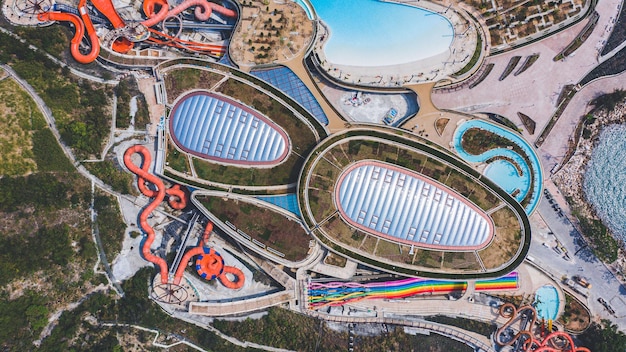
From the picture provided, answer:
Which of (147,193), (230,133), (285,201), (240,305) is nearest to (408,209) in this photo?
(285,201)

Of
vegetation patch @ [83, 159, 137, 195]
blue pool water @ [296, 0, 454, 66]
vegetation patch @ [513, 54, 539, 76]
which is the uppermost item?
vegetation patch @ [513, 54, 539, 76]

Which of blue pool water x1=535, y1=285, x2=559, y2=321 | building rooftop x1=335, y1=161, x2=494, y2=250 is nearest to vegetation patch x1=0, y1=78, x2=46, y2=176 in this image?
building rooftop x1=335, y1=161, x2=494, y2=250

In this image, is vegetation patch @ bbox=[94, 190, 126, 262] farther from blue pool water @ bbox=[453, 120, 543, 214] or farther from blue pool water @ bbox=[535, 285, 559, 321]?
blue pool water @ bbox=[535, 285, 559, 321]

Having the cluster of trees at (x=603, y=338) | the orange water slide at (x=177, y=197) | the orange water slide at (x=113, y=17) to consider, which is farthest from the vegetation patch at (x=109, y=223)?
the cluster of trees at (x=603, y=338)

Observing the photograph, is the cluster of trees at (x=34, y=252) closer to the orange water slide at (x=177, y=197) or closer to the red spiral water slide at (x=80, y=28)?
the orange water slide at (x=177, y=197)

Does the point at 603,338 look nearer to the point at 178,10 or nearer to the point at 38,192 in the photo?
the point at 178,10

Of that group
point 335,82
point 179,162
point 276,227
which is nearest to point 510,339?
point 276,227
